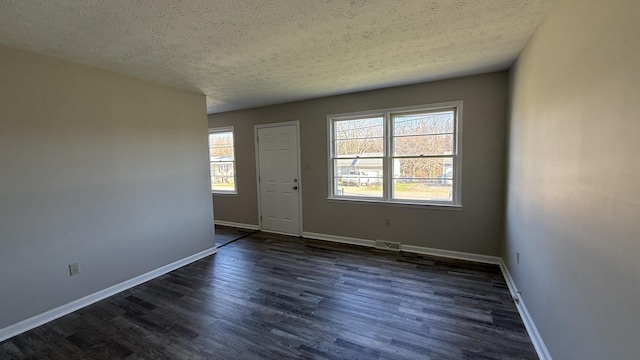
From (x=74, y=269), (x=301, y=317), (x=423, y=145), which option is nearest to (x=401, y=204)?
(x=423, y=145)

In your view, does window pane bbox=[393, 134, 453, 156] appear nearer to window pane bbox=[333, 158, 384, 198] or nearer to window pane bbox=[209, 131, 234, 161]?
window pane bbox=[333, 158, 384, 198]

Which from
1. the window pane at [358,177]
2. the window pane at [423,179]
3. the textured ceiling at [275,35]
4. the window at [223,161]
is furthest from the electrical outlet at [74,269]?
the window pane at [423,179]

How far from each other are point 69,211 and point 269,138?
3.03 meters

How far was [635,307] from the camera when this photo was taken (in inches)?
37.8

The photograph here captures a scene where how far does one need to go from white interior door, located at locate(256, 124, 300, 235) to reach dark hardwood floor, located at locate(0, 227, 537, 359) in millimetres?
1490

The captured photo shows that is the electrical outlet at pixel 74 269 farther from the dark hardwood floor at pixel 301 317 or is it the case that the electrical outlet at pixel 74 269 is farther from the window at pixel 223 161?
the window at pixel 223 161

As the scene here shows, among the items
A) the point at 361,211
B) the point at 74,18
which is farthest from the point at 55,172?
the point at 361,211

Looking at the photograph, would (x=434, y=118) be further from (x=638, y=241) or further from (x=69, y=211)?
(x=69, y=211)

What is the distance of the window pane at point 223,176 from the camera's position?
5.62 metres

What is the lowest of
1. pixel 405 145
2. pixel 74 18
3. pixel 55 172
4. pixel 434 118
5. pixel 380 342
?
pixel 380 342

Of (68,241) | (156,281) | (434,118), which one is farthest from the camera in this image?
(434,118)

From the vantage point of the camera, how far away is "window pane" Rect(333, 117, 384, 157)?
13.3 ft

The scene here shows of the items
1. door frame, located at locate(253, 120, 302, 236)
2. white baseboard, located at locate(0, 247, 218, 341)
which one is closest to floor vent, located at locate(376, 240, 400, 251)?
door frame, located at locate(253, 120, 302, 236)

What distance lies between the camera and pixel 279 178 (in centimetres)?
498
